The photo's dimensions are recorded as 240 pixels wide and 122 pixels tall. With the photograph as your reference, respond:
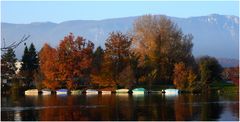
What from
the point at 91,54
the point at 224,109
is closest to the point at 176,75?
the point at 91,54

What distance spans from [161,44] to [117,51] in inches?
220

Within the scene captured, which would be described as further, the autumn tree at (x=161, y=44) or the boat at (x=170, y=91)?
the autumn tree at (x=161, y=44)

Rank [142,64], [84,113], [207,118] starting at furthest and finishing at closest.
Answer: [142,64]
[84,113]
[207,118]

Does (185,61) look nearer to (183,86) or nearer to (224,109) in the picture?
(183,86)

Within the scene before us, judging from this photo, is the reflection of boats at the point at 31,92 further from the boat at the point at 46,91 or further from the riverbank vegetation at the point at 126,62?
the riverbank vegetation at the point at 126,62

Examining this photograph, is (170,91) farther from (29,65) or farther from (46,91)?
(29,65)

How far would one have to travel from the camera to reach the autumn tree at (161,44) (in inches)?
2527

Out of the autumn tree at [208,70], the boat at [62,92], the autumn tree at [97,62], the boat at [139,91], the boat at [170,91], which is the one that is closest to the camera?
the boat at [170,91]

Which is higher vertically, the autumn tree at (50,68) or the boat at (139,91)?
the autumn tree at (50,68)

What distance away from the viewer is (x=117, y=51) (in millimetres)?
65312

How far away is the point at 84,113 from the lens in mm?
33031

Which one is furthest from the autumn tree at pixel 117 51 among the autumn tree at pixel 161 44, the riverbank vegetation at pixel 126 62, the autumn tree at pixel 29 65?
the autumn tree at pixel 29 65

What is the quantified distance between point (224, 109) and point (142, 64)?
3001 centimetres

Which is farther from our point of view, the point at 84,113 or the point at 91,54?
the point at 91,54
